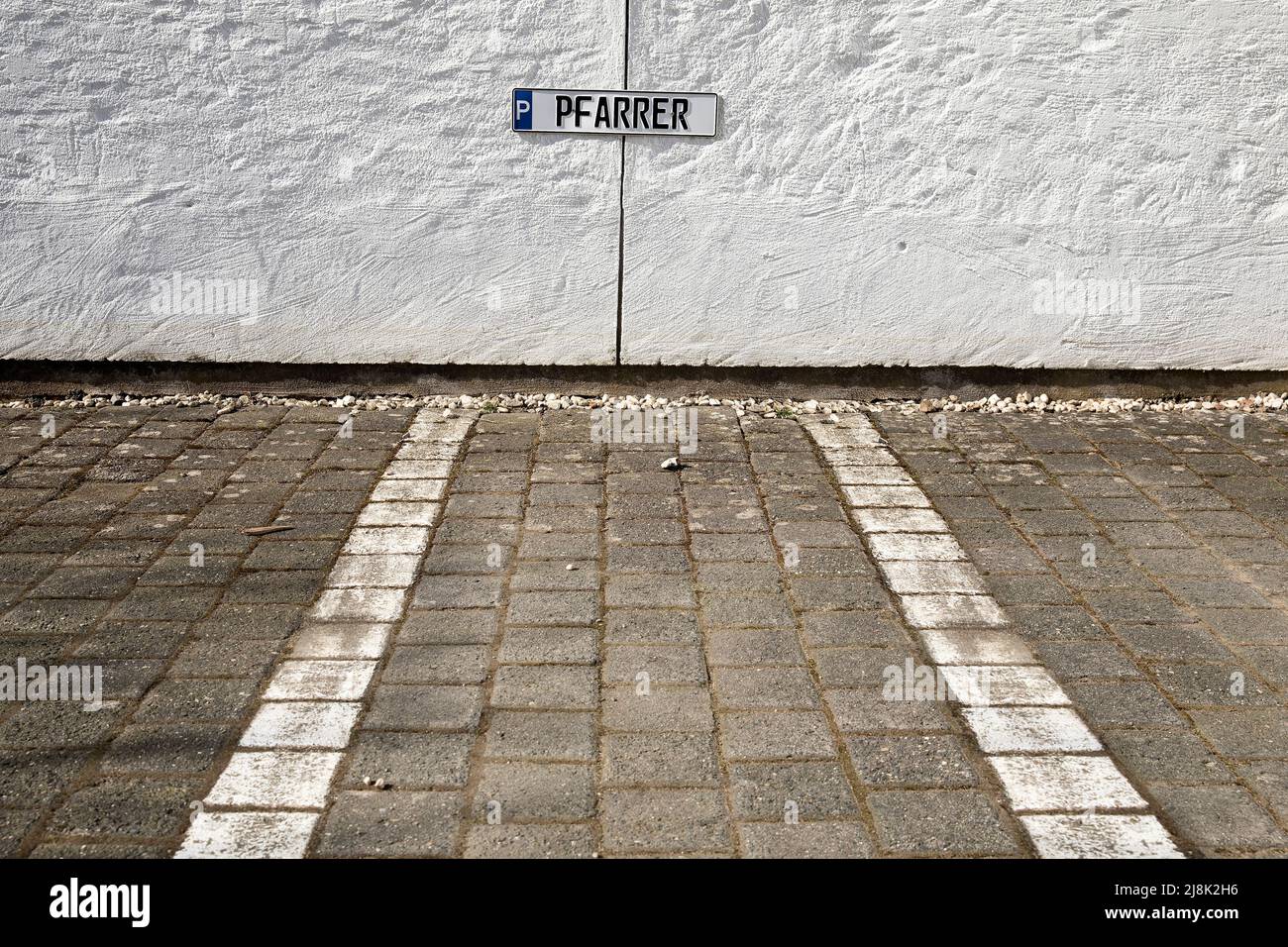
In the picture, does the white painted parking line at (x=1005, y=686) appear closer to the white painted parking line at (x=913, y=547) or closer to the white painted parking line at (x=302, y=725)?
the white painted parking line at (x=913, y=547)

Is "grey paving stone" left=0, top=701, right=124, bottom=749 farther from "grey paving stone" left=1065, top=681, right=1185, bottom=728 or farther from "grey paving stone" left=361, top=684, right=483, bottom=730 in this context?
"grey paving stone" left=1065, top=681, right=1185, bottom=728

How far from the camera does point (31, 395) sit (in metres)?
6.75

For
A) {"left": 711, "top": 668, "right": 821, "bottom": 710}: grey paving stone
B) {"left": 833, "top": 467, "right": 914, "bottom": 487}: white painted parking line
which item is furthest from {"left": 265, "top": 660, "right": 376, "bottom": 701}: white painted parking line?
{"left": 833, "top": 467, "right": 914, "bottom": 487}: white painted parking line

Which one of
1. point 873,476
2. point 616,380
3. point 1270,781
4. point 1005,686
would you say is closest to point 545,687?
point 1005,686

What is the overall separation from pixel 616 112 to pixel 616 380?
1.45 meters

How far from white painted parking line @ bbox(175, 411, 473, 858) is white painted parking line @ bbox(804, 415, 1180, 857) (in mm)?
1924

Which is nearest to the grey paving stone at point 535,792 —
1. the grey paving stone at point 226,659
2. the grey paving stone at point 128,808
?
the grey paving stone at point 128,808

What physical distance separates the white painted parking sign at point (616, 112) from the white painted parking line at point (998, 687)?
2031 millimetres

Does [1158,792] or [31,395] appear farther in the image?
[31,395]

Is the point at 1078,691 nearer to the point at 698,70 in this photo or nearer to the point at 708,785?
the point at 708,785

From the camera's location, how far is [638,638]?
4320 millimetres

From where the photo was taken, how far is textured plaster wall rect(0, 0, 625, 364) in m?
6.23

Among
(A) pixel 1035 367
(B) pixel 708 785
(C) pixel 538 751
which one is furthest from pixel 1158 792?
(A) pixel 1035 367

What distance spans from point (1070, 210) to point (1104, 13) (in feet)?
3.29
